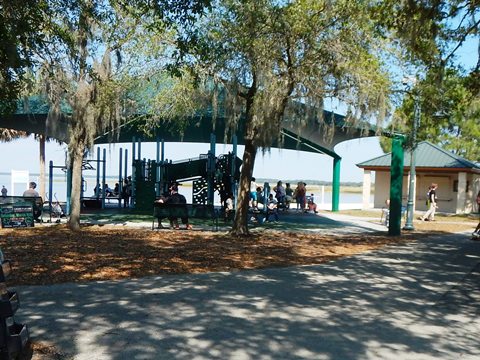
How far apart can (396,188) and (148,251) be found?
9118 mm

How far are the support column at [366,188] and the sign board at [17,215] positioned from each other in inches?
922

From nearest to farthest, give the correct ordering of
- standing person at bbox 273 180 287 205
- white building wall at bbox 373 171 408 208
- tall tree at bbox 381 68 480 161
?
tall tree at bbox 381 68 480 161 < standing person at bbox 273 180 287 205 < white building wall at bbox 373 171 408 208

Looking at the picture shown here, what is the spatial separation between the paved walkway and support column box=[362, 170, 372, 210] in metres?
25.2

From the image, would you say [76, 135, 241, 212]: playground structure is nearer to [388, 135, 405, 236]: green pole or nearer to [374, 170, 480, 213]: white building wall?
[388, 135, 405, 236]: green pole

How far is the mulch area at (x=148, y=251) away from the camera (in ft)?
29.3

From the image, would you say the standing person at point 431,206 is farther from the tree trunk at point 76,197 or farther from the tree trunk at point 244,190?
the tree trunk at point 76,197

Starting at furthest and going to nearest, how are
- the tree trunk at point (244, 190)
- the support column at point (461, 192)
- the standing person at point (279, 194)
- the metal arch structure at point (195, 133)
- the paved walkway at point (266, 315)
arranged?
the support column at point (461, 192) < the standing person at point (279, 194) < the metal arch structure at point (195, 133) < the tree trunk at point (244, 190) < the paved walkway at point (266, 315)

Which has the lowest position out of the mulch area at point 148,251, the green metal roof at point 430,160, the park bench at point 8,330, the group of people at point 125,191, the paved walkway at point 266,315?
the paved walkway at point 266,315

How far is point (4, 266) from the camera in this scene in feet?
13.0

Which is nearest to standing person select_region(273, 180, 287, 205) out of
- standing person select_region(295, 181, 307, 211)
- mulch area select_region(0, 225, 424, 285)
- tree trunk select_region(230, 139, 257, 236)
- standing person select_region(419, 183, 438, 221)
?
standing person select_region(295, 181, 307, 211)

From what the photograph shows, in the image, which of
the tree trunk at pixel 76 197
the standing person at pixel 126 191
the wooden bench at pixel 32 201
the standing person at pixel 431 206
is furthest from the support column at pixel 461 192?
the wooden bench at pixel 32 201

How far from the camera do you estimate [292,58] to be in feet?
42.6

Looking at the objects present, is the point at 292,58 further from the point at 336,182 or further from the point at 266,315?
the point at 336,182

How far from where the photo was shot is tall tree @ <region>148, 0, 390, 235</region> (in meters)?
12.3
